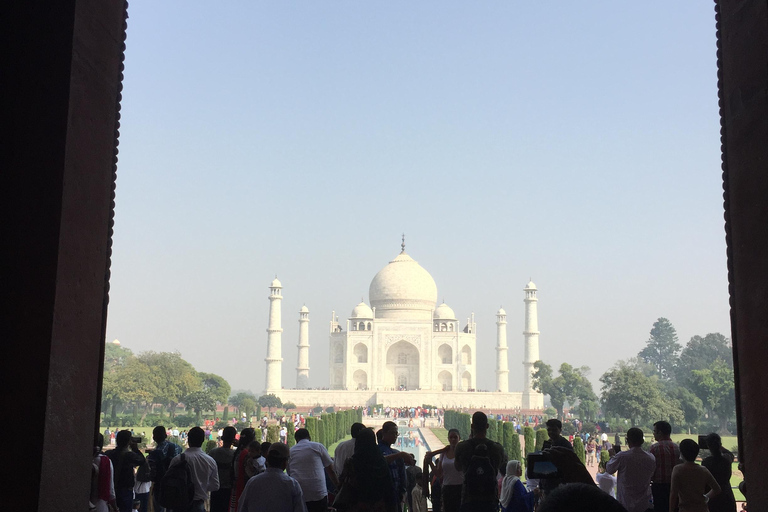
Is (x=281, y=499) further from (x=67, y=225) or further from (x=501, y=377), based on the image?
(x=501, y=377)

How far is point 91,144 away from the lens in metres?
3.01

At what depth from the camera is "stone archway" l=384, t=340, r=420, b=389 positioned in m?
40.1

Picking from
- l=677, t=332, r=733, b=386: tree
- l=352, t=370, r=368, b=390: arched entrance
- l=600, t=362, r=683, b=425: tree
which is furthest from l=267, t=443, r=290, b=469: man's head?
l=677, t=332, r=733, b=386: tree

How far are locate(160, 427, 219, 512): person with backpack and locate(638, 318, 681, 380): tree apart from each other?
188 feet

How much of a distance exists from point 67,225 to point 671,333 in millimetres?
60083

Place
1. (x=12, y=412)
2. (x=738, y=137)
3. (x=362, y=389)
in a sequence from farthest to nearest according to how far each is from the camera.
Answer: (x=362, y=389) → (x=738, y=137) → (x=12, y=412)

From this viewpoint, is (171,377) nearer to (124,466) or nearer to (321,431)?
(321,431)

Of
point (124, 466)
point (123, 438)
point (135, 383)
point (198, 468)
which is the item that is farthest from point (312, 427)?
point (135, 383)

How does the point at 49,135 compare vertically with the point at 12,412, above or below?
above

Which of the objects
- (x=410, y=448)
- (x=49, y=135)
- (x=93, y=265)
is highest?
(x=49, y=135)

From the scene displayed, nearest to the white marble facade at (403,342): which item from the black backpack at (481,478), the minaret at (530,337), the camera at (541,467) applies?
the minaret at (530,337)

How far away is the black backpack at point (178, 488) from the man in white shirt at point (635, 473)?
221 centimetres

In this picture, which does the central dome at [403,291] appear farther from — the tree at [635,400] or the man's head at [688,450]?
the man's head at [688,450]

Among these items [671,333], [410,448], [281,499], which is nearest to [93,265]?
[281,499]
